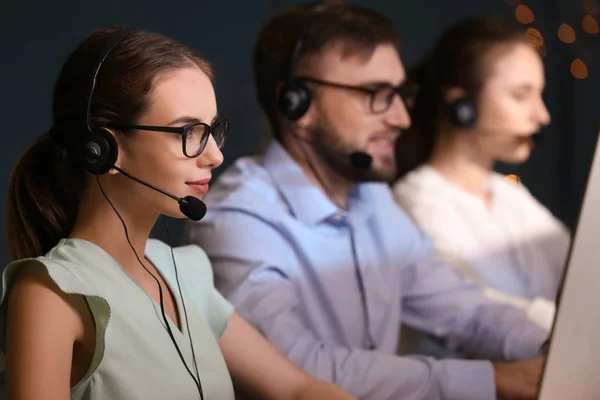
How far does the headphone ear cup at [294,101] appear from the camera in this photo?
1457 mm

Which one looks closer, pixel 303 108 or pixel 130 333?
pixel 130 333

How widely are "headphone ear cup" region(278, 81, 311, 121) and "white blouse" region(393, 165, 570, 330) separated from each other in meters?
0.41

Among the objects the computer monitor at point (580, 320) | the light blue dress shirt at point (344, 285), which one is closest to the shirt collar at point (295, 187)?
the light blue dress shirt at point (344, 285)

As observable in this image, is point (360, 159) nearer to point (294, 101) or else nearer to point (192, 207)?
point (294, 101)

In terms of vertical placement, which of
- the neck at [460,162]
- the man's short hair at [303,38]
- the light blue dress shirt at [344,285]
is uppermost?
the man's short hair at [303,38]

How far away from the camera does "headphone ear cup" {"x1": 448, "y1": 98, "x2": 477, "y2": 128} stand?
1906 millimetres

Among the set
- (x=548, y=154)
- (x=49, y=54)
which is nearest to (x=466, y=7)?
A: (x=548, y=154)

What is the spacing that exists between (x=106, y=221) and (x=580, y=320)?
Result: 1.83ft

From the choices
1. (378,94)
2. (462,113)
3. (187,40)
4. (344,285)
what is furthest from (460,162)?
(187,40)

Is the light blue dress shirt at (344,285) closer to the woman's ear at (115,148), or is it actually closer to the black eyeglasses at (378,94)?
the black eyeglasses at (378,94)

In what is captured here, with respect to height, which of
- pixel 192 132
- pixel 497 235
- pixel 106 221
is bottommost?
pixel 497 235

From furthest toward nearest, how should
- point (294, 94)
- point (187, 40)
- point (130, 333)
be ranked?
point (294, 94) < point (187, 40) < point (130, 333)

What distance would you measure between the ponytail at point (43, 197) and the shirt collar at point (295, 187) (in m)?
0.51

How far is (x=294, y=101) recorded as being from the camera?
1457mm
